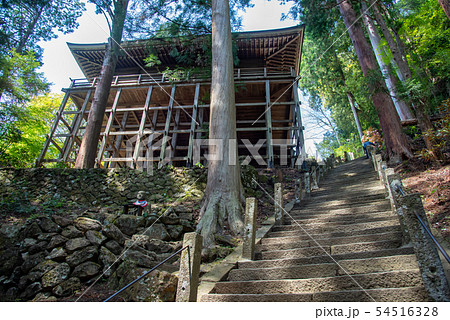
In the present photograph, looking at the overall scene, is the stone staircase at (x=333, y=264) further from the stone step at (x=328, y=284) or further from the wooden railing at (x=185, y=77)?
the wooden railing at (x=185, y=77)

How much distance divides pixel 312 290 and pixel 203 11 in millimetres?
11091

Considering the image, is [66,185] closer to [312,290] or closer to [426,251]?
[312,290]

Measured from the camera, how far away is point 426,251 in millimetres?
2377

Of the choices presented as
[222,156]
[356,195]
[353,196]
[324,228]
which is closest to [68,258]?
[222,156]

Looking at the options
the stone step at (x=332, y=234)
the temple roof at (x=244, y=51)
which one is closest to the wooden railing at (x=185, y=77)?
the temple roof at (x=244, y=51)

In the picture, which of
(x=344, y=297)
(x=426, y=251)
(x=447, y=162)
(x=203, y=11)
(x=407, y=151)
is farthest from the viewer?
(x=203, y=11)

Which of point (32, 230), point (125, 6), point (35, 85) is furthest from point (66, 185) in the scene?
point (125, 6)

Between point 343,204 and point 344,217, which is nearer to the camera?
point 344,217

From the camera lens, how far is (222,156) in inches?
254

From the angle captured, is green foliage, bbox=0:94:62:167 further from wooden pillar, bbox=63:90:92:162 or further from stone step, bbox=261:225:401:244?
stone step, bbox=261:225:401:244

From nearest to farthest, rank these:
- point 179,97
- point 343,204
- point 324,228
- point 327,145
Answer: point 324,228 < point 343,204 < point 179,97 < point 327,145

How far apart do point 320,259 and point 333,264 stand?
0.30 m

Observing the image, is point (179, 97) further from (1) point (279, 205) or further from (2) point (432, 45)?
(2) point (432, 45)

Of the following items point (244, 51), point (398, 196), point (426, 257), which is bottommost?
point (426, 257)
